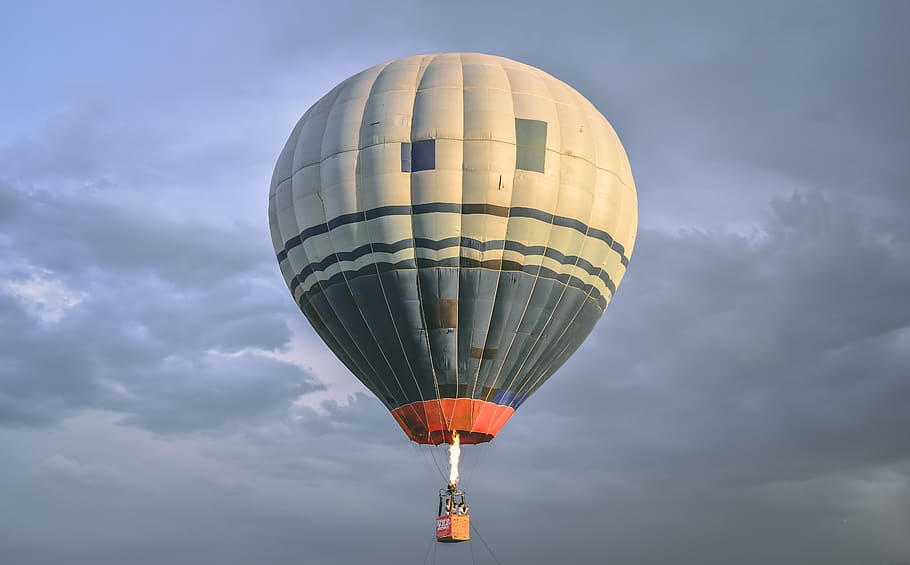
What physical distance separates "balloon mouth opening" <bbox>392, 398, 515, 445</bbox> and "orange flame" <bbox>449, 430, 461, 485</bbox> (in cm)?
10

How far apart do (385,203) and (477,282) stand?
3.27 meters

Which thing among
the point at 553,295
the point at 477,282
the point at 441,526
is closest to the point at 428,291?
the point at 477,282

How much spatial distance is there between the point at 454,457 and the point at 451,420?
3.47 feet

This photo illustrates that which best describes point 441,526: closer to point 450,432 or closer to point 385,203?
point 450,432

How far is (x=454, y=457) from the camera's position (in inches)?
1371

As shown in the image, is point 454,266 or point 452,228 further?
point 454,266

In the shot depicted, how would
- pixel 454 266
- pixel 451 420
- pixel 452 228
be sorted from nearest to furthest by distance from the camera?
pixel 452 228 < pixel 454 266 < pixel 451 420

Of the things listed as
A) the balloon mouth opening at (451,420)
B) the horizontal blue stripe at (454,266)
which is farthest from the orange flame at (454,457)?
the horizontal blue stripe at (454,266)

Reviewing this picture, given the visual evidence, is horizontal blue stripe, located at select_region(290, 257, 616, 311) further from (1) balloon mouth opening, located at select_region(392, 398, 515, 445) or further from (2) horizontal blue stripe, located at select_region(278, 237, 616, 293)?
(1) balloon mouth opening, located at select_region(392, 398, 515, 445)

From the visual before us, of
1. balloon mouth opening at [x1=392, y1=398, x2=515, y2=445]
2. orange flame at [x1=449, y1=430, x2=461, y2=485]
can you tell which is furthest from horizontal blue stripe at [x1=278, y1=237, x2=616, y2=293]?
orange flame at [x1=449, y1=430, x2=461, y2=485]

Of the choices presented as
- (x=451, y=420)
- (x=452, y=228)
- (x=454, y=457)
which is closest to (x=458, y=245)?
(x=452, y=228)

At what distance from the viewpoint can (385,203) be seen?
33.8m

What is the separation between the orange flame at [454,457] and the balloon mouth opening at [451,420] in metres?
0.10

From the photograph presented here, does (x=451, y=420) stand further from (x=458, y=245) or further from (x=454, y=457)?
(x=458, y=245)
